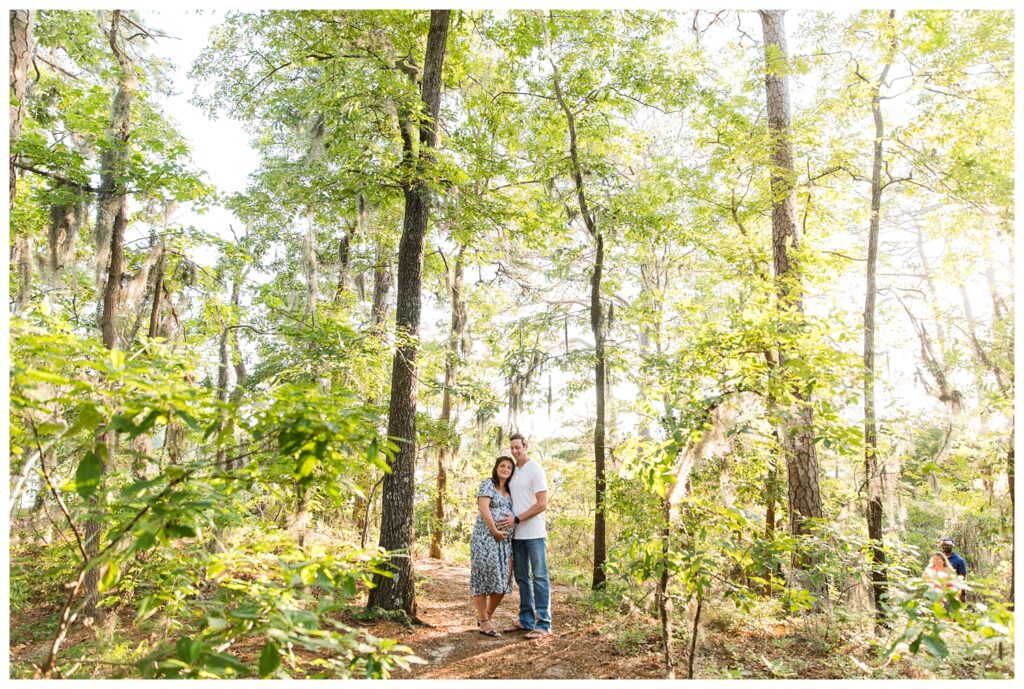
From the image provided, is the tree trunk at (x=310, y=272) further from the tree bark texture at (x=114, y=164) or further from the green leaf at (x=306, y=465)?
the green leaf at (x=306, y=465)

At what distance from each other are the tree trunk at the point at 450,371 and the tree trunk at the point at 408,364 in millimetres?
2232

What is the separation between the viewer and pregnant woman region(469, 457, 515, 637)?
16.2 feet

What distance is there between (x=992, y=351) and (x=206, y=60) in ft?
41.7

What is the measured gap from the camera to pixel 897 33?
7.66 metres

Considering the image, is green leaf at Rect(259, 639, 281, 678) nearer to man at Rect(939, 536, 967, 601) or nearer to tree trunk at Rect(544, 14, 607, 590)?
tree trunk at Rect(544, 14, 607, 590)

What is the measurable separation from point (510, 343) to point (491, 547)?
6.66 m

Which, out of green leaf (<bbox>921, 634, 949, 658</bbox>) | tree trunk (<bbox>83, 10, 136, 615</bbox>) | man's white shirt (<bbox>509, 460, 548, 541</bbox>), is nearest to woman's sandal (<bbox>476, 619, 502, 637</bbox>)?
man's white shirt (<bbox>509, 460, 548, 541</bbox>)

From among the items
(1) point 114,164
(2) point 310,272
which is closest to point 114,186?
(1) point 114,164

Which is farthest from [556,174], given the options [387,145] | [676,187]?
[387,145]

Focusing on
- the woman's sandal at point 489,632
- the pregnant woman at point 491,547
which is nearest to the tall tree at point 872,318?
the pregnant woman at point 491,547

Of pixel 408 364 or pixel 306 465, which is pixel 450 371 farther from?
pixel 306 465

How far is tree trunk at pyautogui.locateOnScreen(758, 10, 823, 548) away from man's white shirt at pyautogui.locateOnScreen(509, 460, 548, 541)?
2798 mm

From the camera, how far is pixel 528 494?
16.3 ft

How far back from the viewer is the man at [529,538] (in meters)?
4.90
